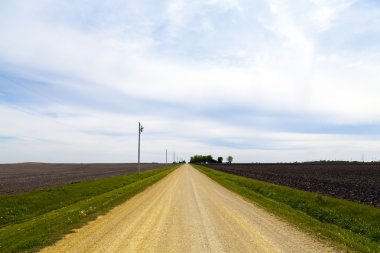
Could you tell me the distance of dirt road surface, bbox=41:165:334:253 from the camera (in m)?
11.6

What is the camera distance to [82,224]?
51.9 feet

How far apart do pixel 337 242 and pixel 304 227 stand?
3014 millimetres

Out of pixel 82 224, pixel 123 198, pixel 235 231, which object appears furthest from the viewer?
pixel 123 198

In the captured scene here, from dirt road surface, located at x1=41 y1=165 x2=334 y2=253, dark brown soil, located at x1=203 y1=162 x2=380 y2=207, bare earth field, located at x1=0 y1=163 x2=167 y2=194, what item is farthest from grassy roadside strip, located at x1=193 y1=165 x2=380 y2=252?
bare earth field, located at x1=0 y1=163 x2=167 y2=194

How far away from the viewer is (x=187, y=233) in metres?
14.0

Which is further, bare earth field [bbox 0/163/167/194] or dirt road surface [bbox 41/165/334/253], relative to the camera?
bare earth field [bbox 0/163/167/194]

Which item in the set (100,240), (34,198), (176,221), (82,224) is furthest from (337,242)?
(34,198)

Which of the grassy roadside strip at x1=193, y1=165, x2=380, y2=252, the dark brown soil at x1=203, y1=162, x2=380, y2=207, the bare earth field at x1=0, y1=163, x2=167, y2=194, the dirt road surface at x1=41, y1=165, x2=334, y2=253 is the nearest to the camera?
the dirt road surface at x1=41, y1=165, x2=334, y2=253

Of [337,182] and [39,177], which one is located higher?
[39,177]

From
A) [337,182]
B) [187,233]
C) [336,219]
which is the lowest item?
[336,219]

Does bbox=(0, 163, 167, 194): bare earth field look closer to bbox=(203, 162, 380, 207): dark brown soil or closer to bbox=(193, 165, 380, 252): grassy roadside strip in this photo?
bbox=(193, 165, 380, 252): grassy roadside strip

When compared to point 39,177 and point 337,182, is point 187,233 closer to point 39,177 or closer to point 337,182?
point 337,182

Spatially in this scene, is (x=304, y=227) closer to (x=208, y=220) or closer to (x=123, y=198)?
(x=208, y=220)

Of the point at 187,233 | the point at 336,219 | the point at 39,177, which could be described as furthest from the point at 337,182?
the point at 39,177
